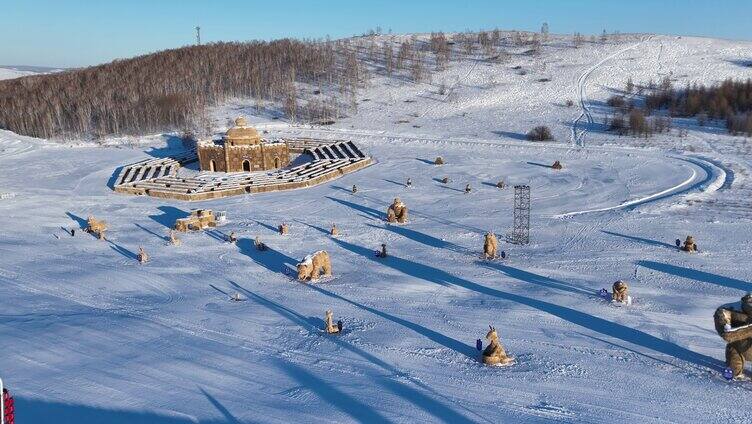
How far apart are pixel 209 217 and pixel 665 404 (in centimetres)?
1907

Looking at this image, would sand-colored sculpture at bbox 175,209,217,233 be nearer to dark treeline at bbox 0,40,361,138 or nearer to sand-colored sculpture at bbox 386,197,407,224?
sand-colored sculpture at bbox 386,197,407,224

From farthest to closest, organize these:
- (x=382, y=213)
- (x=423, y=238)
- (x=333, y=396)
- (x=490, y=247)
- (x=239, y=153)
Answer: (x=239, y=153) < (x=382, y=213) < (x=423, y=238) < (x=490, y=247) < (x=333, y=396)

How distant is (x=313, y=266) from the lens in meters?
18.1

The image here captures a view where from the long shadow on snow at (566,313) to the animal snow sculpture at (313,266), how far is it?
93.1 inches

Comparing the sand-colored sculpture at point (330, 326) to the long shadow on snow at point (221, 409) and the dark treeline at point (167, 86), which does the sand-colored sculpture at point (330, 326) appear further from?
the dark treeline at point (167, 86)

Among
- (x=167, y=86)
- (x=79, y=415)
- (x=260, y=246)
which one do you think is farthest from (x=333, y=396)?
(x=167, y=86)

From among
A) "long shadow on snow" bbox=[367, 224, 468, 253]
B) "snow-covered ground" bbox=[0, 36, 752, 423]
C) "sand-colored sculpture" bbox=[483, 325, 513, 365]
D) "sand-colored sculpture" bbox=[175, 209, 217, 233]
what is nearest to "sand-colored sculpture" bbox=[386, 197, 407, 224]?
"long shadow on snow" bbox=[367, 224, 468, 253]

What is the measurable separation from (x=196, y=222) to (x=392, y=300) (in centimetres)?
1136

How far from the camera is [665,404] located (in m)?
10.4

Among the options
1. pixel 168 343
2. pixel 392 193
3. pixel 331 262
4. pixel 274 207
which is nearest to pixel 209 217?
pixel 274 207

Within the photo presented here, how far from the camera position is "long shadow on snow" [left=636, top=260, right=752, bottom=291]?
16.7m

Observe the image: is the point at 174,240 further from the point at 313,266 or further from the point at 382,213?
the point at 382,213

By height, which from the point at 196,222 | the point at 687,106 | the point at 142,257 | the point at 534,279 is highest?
the point at 687,106

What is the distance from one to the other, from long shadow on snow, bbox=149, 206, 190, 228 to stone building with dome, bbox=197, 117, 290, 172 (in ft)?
30.6
